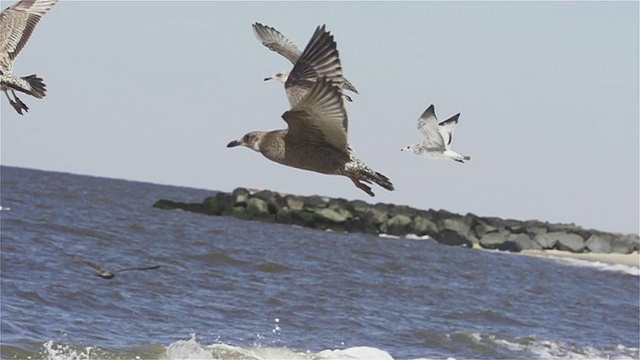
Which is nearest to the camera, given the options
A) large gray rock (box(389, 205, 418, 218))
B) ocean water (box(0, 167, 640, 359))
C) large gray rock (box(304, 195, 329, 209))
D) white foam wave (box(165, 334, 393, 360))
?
white foam wave (box(165, 334, 393, 360))

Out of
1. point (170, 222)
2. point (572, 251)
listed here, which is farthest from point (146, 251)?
point (572, 251)

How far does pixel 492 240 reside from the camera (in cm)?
4200

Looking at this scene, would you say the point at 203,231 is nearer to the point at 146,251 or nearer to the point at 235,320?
the point at 146,251

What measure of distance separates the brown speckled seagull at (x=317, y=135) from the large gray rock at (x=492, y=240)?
3475 centimetres

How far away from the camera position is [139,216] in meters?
35.6

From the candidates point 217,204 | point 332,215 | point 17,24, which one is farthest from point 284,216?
point 17,24

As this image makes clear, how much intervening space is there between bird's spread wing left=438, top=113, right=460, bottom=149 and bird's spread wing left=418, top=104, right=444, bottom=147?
0.05 meters

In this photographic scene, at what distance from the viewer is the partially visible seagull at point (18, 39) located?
21.7 feet

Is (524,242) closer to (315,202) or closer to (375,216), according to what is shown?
(375,216)

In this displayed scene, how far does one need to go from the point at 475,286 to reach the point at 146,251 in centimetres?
583

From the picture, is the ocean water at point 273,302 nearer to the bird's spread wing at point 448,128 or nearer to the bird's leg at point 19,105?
the bird's spread wing at point 448,128

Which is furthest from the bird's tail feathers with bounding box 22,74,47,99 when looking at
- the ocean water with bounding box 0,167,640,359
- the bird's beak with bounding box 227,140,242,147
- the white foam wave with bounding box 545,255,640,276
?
the white foam wave with bounding box 545,255,640,276

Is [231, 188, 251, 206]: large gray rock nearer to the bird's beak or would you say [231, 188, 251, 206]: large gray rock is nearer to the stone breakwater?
the stone breakwater

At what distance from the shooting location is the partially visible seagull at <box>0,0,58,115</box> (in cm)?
663
